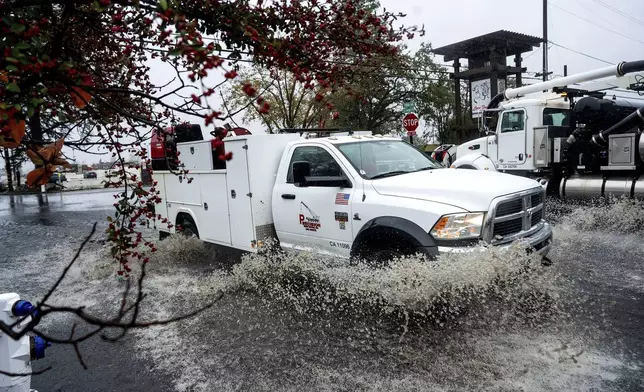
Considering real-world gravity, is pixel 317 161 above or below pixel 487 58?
below

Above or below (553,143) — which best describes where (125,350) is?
below

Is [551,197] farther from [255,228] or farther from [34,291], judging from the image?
[34,291]

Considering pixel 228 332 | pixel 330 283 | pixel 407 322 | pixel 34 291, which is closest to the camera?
pixel 407 322

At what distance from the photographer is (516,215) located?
5227 millimetres

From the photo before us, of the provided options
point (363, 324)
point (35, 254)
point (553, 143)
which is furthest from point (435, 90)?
point (363, 324)

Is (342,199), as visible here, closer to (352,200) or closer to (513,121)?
(352,200)

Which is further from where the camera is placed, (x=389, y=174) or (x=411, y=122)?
(x=411, y=122)

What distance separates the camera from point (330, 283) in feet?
19.6

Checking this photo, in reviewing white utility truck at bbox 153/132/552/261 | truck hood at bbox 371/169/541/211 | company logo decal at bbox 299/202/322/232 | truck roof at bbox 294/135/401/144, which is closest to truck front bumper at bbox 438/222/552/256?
white utility truck at bbox 153/132/552/261

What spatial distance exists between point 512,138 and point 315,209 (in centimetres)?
810

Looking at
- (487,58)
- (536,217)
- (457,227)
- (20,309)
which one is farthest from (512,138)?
(487,58)

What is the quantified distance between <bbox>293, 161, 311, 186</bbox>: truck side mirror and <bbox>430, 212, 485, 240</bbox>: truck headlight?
5.97ft

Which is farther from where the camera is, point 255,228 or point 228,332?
point 255,228

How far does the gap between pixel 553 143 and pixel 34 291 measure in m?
11.1
